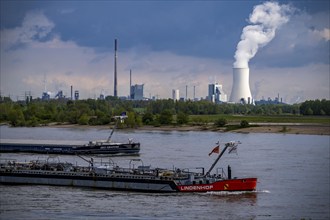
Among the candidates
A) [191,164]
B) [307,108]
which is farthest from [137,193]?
[307,108]

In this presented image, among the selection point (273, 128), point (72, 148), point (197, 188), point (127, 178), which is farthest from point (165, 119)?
point (197, 188)

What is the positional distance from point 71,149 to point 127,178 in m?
24.6

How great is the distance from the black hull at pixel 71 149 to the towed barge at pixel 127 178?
1856 cm

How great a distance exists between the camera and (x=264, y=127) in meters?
98.9

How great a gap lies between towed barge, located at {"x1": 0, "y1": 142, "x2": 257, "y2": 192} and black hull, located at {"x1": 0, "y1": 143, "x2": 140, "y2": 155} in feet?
60.9

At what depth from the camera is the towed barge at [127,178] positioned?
35.2m

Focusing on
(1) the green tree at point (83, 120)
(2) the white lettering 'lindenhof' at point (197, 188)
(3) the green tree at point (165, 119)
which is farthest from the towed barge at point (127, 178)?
(1) the green tree at point (83, 120)

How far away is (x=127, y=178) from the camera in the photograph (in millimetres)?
36656

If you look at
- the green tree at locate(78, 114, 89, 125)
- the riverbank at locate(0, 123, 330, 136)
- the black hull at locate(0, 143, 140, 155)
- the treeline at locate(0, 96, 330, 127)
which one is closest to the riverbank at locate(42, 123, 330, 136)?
the riverbank at locate(0, 123, 330, 136)

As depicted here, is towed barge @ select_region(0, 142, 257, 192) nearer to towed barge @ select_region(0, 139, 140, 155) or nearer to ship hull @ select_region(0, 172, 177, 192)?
ship hull @ select_region(0, 172, 177, 192)

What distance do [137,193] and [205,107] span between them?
→ 11466 cm

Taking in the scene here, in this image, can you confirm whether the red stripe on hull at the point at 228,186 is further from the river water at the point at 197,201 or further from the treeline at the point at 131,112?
the treeline at the point at 131,112

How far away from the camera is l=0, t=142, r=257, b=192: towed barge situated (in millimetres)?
35250

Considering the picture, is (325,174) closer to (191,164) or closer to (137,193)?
(191,164)
